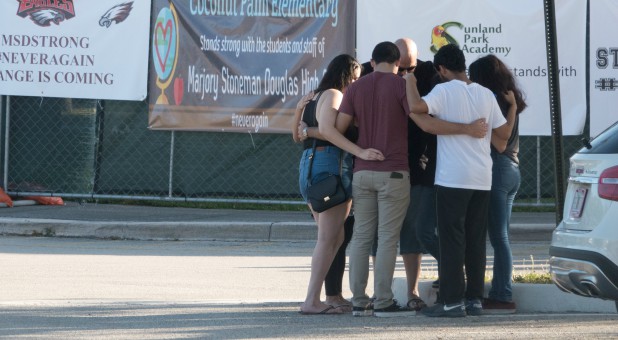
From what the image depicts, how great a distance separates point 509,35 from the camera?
13.0m

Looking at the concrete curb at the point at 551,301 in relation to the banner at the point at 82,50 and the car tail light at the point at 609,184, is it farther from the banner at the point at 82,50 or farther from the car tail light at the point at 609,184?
the banner at the point at 82,50

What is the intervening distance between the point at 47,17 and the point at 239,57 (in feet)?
7.73

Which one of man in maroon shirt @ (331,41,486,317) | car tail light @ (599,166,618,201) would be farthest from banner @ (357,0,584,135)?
car tail light @ (599,166,618,201)

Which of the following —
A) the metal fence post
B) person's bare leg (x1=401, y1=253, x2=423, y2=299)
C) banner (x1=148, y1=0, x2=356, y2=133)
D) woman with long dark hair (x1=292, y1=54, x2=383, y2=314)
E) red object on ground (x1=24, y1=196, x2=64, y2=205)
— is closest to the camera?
woman with long dark hair (x1=292, y1=54, x2=383, y2=314)

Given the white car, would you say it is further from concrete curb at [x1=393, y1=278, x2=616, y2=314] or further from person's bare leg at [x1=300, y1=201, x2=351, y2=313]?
person's bare leg at [x1=300, y1=201, x2=351, y2=313]

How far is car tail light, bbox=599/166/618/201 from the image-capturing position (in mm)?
6059

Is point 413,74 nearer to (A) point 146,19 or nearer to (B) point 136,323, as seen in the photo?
(B) point 136,323

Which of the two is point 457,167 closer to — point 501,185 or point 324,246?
point 501,185

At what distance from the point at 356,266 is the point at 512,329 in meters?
1.09

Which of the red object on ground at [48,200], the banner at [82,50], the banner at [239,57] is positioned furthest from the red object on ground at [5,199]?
the banner at [239,57]

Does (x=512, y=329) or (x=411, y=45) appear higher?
(x=411, y=45)

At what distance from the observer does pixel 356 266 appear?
7535mm

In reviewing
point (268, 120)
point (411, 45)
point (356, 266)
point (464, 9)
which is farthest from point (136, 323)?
point (464, 9)

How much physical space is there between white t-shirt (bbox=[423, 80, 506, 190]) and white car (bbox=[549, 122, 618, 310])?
0.90 metres
